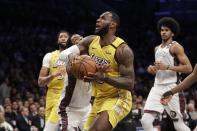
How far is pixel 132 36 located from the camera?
Result: 86.2ft

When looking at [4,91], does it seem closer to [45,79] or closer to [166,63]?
[45,79]

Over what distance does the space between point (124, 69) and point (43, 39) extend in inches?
640

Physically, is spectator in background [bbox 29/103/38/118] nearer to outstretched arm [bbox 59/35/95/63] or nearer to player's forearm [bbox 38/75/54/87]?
player's forearm [bbox 38/75/54/87]

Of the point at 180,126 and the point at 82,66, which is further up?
the point at 82,66

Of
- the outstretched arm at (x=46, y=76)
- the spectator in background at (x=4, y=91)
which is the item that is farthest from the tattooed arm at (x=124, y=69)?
the spectator in background at (x=4, y=91)

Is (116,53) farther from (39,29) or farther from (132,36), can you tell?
(132,36)

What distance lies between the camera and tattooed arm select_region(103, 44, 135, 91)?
638 centimetres

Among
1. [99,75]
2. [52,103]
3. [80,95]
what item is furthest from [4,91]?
[99,75]

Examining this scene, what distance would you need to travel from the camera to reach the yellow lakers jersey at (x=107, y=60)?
660cm

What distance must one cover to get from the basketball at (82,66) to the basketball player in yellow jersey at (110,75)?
102mm

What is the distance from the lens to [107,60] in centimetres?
659

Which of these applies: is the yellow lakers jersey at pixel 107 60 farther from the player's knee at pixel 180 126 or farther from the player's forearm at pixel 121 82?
the player's knee at pixel 180 126

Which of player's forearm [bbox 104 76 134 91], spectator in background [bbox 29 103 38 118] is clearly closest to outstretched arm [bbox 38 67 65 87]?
player's forearm [bbox 104 76 134 91]

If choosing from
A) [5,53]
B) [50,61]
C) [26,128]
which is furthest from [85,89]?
[5,53]
